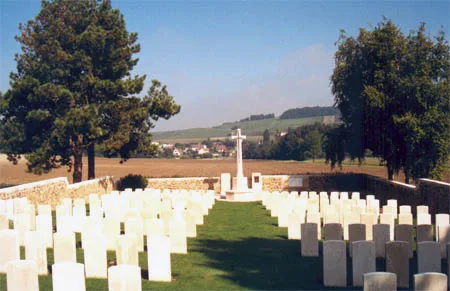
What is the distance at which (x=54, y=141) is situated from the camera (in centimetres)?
2531

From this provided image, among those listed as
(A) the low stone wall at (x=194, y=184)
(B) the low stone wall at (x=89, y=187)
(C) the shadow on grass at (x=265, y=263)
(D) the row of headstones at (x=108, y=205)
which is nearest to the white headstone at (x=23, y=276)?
(C) the shadow on grass at (x=265, y=263)

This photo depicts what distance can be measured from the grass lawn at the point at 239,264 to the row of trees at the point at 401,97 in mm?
10233

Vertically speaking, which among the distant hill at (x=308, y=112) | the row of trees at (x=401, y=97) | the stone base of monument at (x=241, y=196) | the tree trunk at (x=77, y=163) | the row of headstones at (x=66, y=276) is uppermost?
the distant hill at (x=308, y=112)

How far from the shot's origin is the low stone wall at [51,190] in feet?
53.0

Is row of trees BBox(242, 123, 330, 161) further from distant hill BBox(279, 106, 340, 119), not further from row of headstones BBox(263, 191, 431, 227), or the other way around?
distant hill BBox(279, 106, 340, 119)

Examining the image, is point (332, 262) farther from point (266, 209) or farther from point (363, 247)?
point (266, 209)

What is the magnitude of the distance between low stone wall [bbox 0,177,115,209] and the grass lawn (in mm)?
5860

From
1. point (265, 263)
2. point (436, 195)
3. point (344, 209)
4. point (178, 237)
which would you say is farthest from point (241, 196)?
point (265, 263)

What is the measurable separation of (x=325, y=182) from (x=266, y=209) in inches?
422

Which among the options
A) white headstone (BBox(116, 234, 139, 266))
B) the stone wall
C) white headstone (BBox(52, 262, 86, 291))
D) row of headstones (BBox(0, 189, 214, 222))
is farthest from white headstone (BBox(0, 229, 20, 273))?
the stone wall

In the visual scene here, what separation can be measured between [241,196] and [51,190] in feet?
28.2

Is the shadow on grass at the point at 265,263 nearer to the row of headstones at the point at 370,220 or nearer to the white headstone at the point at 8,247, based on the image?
the row of headstones at the point at 370,220

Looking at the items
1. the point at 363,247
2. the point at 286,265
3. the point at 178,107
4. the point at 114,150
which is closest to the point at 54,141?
the point at 114,150

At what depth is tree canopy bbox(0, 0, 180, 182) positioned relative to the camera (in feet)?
81.6
